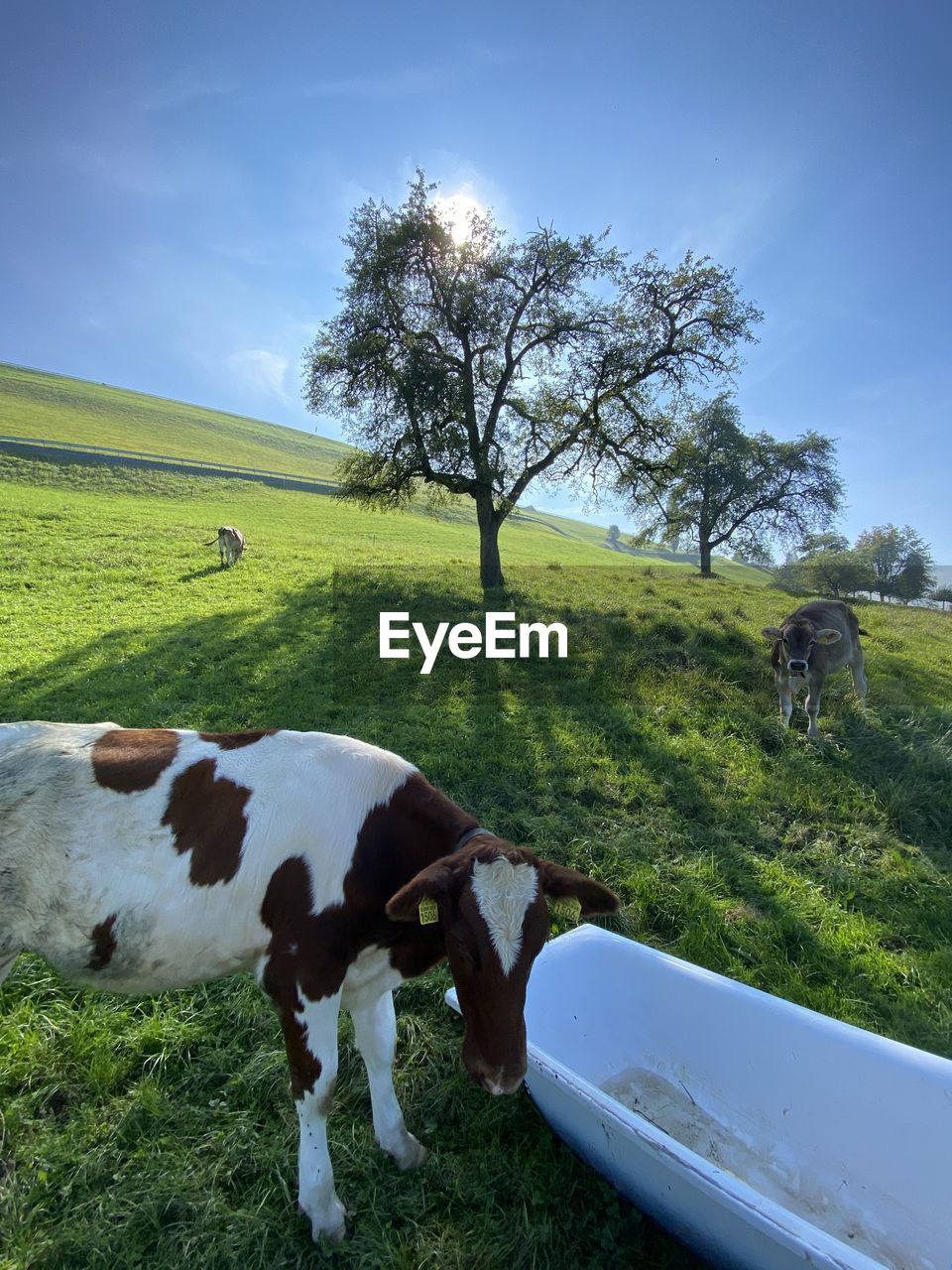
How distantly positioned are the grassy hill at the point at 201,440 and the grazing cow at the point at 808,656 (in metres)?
20.4

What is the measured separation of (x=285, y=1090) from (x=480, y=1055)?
1.51 meters

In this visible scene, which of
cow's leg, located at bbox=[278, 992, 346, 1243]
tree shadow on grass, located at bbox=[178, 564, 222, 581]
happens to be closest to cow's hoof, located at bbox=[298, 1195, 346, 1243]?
cow's leg, located at bbox=[278, 992, 346, 1243]

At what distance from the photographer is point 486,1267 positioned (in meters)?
2.50

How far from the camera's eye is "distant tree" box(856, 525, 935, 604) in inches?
1790

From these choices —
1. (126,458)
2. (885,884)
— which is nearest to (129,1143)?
(885,884)

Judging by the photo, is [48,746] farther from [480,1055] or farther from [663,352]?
[663,352]

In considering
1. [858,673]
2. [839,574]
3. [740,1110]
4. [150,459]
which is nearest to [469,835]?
[740,1110]

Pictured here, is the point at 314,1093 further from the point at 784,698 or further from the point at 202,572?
the point at 202,572

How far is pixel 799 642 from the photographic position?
31.1 feet

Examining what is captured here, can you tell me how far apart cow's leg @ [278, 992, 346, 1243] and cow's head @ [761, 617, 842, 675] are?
847 cm

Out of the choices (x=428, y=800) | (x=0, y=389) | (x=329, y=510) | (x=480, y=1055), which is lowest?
(x=480, y=1055)

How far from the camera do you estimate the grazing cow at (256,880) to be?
2.64 metres

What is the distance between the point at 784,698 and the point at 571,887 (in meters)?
8.15

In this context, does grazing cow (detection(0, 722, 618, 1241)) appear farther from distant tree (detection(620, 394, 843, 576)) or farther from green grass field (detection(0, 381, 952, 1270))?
distant tree (detection(620, 394, 843, 576))
